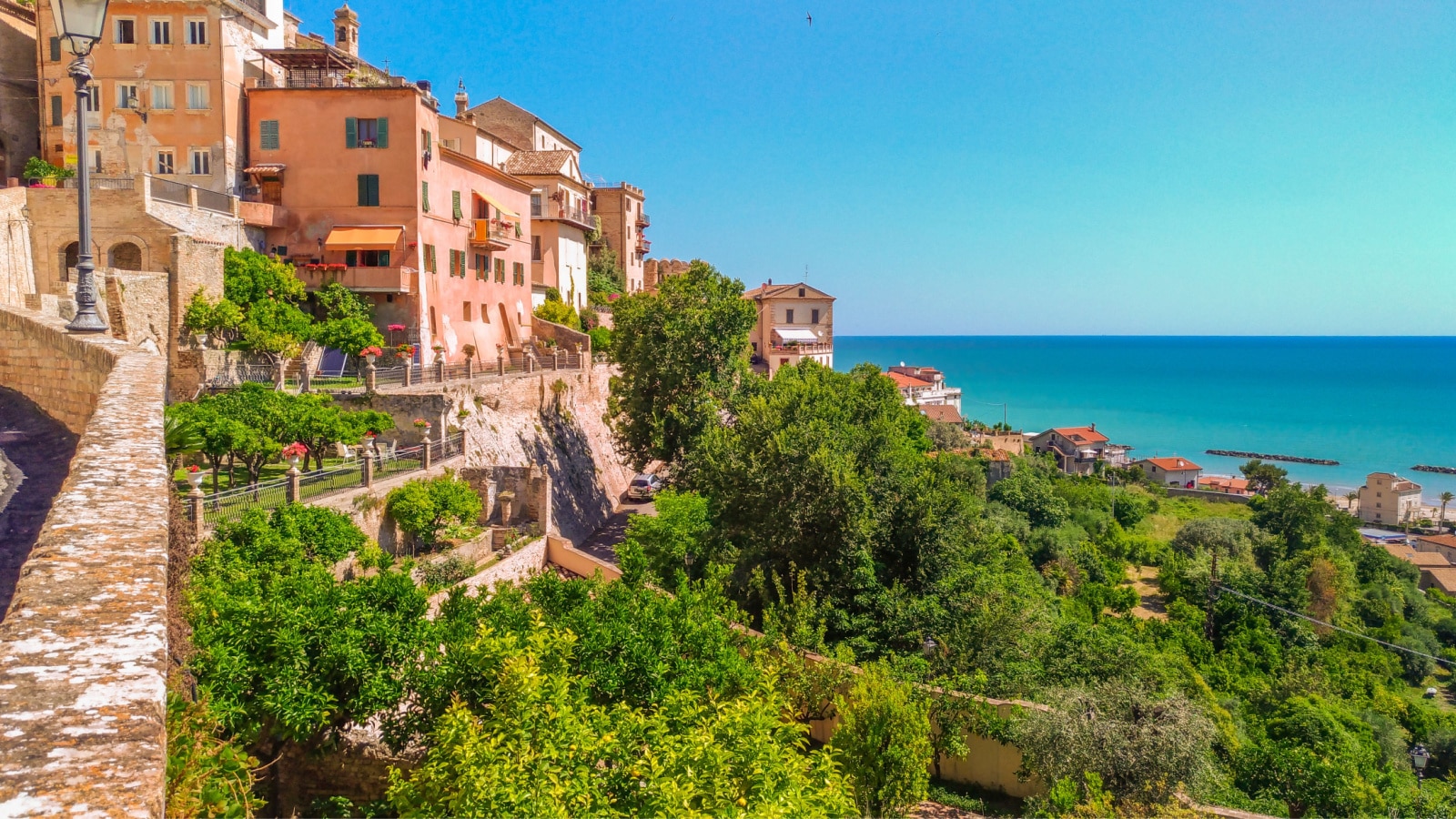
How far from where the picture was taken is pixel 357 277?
31156 mm

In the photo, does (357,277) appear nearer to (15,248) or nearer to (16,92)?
(15,248)

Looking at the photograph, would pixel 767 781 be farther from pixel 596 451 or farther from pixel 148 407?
pixel 596 451

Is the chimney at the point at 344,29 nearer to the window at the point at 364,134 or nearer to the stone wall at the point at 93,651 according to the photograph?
the window at the point at 364,134

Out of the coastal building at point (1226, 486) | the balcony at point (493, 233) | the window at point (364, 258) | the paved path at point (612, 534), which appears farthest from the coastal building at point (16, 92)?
the coastal building at point (1226, 486)

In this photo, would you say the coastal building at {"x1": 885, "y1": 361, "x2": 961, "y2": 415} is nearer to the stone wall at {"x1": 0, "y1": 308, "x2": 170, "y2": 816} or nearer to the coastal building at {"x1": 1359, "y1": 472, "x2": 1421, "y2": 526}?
the coastal building at {"x1": 1359, "y1": 472, "x2": 1421, "y2": 526}

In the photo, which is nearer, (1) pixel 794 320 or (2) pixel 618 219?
(2) pixel 618 219

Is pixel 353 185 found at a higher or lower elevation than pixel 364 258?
higher

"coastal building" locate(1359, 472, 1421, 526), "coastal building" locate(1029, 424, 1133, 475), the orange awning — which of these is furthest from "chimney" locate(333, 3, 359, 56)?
"coastal building" locate(1359, 472, 1421, 526)

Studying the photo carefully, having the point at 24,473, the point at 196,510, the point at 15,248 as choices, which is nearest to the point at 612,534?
the point at 196,510

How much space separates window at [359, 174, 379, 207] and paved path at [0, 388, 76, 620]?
2134 cm

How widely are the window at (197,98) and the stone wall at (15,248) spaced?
7.25 meters

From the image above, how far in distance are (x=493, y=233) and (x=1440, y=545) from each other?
212 ft

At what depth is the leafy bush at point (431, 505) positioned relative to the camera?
20.0 metres

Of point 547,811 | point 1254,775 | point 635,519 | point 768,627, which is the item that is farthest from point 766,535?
point 547,811
